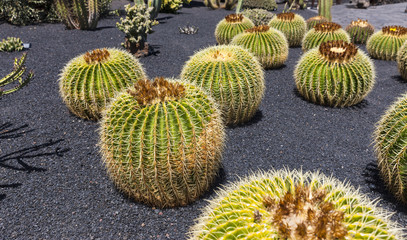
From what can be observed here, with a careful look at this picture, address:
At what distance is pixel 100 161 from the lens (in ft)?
13.2

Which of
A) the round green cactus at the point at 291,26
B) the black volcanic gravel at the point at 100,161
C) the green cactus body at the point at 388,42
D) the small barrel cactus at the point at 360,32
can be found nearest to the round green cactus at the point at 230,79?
the black volcanic gravel at the point at 100,161

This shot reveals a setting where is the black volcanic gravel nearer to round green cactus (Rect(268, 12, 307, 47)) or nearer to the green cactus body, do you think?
the green cactus body

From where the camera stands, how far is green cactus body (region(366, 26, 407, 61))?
316 inches

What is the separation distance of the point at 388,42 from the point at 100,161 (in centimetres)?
791

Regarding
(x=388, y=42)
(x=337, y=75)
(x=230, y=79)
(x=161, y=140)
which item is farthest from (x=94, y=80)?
(x=388, y=42)

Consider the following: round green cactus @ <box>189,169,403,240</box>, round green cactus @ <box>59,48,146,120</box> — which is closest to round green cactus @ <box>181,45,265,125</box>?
round green cactus @ <box>59,48,146,120</box>

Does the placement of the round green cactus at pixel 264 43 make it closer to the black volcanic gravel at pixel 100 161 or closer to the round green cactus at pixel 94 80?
the black volcanic gravel at pixel 100 161

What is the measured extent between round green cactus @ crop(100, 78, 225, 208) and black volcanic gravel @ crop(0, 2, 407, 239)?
35 cm

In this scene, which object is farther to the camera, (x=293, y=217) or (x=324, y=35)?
(x=324, y=35)

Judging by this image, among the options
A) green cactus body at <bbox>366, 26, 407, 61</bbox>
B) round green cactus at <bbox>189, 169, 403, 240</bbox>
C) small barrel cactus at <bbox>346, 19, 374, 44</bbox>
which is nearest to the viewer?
round green cactus at <bbox>189, 169, 403, 240</bbox>

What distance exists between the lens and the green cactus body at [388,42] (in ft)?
26.3

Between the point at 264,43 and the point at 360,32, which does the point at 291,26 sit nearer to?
the point at 360,32

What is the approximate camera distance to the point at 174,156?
9.31 feet

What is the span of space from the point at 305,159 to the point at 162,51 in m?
5.99
